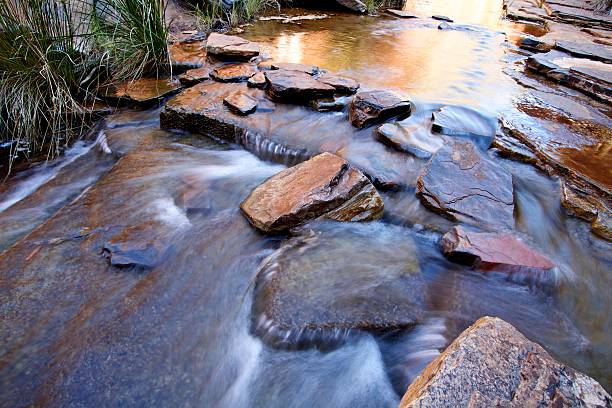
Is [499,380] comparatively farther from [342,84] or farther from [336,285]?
[342,84]

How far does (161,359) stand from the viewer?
1.62 meters

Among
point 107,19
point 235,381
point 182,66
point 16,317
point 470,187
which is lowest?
point 235,381

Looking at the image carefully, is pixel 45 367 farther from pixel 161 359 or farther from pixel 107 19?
pixel 107 19

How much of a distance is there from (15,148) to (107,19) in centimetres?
163

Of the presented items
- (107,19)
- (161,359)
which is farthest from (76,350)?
(107,19)

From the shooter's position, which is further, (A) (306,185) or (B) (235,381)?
(A) (306,185)

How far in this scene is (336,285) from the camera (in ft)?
6.12

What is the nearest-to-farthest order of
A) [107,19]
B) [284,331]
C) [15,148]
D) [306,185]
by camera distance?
[284,331] < [306,185] < [15,148] < [107,19]

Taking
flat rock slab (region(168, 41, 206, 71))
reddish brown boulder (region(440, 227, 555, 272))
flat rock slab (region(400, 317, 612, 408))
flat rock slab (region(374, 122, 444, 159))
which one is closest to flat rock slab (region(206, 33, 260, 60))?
flat rock slab (region(168, 41, 206, 71))

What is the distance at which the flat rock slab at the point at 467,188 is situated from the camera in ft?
7.51

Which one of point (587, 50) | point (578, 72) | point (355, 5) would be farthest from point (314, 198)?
point (355, 5)

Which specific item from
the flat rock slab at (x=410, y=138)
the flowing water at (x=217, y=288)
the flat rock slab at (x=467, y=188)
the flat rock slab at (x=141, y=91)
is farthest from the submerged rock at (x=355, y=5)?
the flat rock slab at (x=467, y=188)

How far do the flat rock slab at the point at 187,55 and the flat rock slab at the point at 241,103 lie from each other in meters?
1.16

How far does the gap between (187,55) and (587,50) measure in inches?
234
